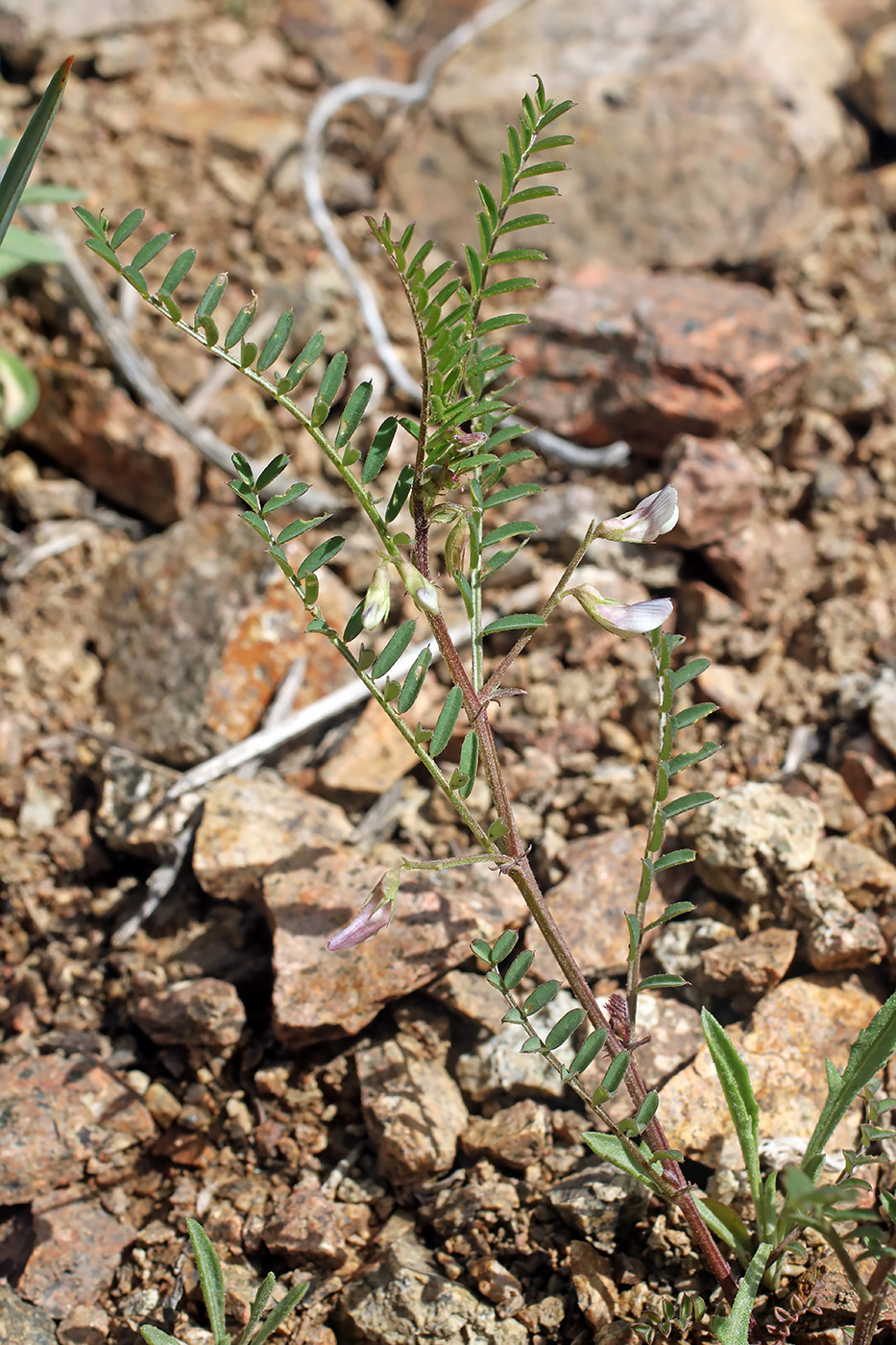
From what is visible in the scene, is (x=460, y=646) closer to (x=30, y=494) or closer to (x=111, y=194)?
(x=30, y=494)

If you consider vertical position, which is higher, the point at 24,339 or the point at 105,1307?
the point at 24,339

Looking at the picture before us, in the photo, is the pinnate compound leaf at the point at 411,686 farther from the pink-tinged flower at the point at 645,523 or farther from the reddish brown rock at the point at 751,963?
the reddish brown rock at the point at 751,963

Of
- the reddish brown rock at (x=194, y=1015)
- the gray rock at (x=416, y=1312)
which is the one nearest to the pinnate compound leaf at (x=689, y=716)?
the gray rock at (x=416, y=1312)

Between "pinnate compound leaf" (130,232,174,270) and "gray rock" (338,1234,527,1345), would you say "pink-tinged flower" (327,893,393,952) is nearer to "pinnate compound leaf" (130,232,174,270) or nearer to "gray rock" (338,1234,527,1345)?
"gray rock" (338,1234,527,1345)

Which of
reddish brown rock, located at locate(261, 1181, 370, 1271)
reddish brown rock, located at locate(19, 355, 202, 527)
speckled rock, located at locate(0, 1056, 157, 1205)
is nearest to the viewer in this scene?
reddish brown rock, located at locate(261, 1181, 370, 1271)

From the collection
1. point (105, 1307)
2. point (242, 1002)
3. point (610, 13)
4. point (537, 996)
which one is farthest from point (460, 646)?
point (610, 13)

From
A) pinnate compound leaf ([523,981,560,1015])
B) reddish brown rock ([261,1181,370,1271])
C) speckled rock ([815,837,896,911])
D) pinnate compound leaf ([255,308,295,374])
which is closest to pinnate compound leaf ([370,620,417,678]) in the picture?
pinnate compound leaf ([255,308,295,374])
